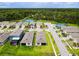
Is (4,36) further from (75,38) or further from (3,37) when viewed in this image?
(75,38)

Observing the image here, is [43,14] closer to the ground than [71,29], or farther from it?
farther from it

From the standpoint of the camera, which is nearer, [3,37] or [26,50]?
[26,50]

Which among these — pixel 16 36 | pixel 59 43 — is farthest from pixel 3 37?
pixel 59 43

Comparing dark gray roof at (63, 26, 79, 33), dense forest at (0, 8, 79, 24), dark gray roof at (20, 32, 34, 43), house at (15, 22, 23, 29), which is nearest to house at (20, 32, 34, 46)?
dark gray roof at (20, 32, 34, 43)

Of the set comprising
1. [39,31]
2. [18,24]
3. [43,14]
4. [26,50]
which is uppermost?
[43,14]

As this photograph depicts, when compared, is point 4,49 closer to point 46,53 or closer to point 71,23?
point 46,53

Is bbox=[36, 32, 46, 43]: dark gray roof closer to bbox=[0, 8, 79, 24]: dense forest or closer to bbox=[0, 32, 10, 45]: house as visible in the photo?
bbox=[0, 8, 79, 24]: dense forest

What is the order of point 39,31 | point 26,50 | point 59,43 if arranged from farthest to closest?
point 39,31 → point 59,43 → point 26,50

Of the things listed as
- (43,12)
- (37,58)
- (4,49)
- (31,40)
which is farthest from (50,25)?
(4,49)
